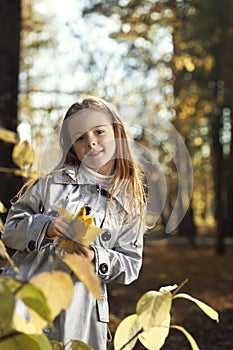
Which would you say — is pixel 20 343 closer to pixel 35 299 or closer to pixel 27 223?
pixel 35 299

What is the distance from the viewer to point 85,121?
2279mm

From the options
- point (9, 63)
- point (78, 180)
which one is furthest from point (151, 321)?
point (9, 63)

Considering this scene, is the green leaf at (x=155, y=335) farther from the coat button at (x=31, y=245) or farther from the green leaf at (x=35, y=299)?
the coat button at (x=31, y=245)

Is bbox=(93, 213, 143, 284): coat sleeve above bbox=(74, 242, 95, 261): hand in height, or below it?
below

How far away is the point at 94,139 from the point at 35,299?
1.30 meters

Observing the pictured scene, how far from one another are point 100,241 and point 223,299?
773 centimetres

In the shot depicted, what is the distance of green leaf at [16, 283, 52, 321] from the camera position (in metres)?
0.93

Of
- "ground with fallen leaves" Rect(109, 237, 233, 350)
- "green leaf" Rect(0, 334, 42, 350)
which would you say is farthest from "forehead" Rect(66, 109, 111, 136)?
"ground with fallen leaves" Rect(109, 237, 233, 350)

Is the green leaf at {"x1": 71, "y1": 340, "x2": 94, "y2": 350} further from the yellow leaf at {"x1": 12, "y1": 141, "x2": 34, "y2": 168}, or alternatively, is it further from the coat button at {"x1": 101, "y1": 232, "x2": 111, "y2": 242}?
the coat button at {"x1": 101, "y1": 232, "x2": 111, "y2": 242}

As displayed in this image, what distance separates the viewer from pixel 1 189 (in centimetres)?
561

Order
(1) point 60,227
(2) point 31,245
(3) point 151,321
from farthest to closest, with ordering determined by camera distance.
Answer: (2) point 31,245 < (1) point 60,227 < (3) point 151,321

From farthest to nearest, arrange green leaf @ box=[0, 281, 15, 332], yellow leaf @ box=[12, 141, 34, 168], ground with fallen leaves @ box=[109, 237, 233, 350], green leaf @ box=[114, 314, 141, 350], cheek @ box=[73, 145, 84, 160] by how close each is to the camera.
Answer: ground with fallen leaves @ box=[109, 237, 233, 350] → cheek @ box=[73, 145, 84, 160] → yellow leaf @ box=[12, 141, 34, 168] → green leaf @ box=[114, 314, 141, 350] → green leaf @ box=[0, 281, 15, 332]

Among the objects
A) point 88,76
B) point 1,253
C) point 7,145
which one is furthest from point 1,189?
point 88,76

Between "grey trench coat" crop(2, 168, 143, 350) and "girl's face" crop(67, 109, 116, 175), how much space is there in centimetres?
6
